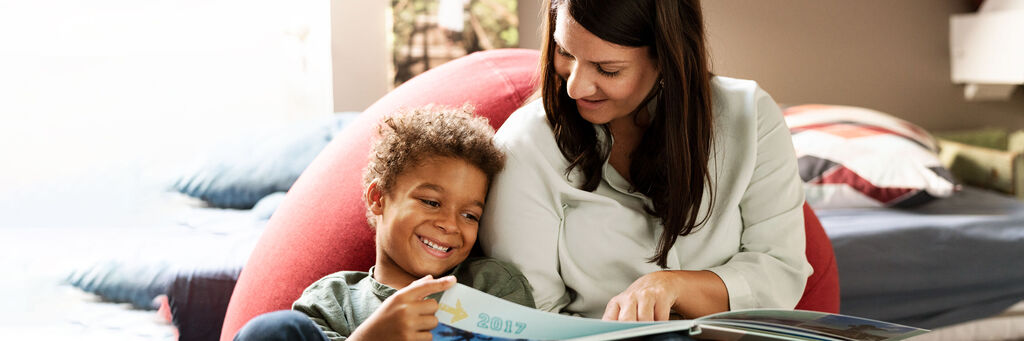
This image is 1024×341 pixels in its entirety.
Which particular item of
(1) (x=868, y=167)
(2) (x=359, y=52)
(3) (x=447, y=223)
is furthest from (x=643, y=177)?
(2) (x=359, y=52)

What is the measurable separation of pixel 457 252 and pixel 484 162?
116mm

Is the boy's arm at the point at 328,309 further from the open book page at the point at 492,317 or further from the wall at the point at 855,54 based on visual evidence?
the wall at the point at 855,54

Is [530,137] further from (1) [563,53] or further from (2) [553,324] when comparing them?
(2) [553,324]

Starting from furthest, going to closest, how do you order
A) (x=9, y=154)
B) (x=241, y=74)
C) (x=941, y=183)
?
(x=241, y=74) < (x=9, y=154) < (x=941, y=183)

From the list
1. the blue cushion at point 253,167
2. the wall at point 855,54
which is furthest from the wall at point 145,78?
the wall at point 855,54

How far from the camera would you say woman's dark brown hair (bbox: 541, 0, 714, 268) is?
1029mm

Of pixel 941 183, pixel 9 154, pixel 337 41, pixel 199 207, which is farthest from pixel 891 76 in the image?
pixel 9 154

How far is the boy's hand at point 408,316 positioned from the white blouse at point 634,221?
24 cm

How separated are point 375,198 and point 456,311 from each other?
11.6 inches

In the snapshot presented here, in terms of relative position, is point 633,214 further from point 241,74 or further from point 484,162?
point 241,74

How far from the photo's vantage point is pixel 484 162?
1.08 metres

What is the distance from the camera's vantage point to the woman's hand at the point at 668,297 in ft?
3.19

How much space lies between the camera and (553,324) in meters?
→ 0.87

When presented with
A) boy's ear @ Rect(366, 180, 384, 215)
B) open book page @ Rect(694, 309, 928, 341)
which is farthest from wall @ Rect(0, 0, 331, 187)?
open book page @ Rect(694, 309, 928, 341)
